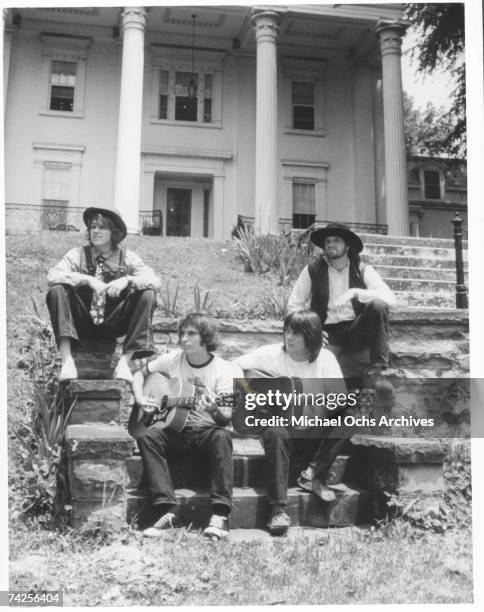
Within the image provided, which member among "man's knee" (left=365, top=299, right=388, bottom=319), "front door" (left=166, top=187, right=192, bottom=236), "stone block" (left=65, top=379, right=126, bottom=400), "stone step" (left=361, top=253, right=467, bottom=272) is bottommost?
"stone block" (left=65, top=379, right=126, bottom=400)

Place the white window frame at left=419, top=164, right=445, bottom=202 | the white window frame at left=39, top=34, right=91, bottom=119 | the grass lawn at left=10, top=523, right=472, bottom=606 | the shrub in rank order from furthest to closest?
the white window frame at left=419, top=164, right=445, bottom=202, the white window frame at left=39, top=34, right=91, bottom=119, the shrub, the grass lawn at left=10, top=523, right=472, bottom=606

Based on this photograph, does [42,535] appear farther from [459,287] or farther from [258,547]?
[459,287]

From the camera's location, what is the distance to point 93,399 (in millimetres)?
3203

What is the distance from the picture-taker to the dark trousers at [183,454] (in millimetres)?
2988

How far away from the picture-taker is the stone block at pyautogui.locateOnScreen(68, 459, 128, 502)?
2.86 meters

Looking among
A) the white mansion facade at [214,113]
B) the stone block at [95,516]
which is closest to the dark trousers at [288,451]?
the stone block at [95,516]

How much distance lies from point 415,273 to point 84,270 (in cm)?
414

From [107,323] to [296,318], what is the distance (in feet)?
3.24

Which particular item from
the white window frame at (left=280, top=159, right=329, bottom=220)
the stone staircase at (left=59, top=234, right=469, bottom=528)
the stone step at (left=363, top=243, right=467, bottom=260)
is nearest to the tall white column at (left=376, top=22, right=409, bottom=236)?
the white window frame at (left=280, top=159, right=329, bottom=220)

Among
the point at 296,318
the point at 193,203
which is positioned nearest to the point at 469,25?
the point at 296,318

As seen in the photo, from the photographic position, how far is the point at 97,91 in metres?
14.8

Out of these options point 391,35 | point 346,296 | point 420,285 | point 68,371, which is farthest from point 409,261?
point 391,35

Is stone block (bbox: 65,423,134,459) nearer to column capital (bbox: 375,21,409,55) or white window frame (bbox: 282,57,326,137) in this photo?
column capital (bbox: 375,21,409,55)

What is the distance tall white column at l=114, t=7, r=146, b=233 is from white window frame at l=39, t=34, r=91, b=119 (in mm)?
2134
